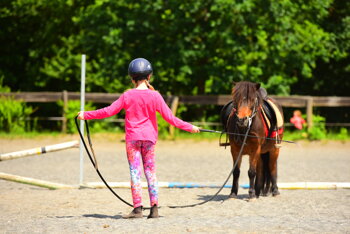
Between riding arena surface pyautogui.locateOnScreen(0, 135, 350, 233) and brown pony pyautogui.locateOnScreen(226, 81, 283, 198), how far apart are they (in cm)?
26

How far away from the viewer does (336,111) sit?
939 inches

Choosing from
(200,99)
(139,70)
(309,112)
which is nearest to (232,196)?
(139,70)

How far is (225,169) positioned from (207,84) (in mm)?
10533

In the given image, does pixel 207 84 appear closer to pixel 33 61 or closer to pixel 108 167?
pixel 33 61

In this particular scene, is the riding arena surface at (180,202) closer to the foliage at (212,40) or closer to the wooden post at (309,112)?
the wooden post at (309,112)

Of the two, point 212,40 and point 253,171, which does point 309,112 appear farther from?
point 253,171

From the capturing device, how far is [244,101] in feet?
27.4

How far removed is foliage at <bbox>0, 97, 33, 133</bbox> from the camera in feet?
66.1

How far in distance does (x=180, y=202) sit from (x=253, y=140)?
54.7 inches

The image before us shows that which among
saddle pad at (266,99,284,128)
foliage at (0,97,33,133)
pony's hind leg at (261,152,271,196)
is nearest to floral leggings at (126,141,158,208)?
pony's hind leg at (261,152,271,196)

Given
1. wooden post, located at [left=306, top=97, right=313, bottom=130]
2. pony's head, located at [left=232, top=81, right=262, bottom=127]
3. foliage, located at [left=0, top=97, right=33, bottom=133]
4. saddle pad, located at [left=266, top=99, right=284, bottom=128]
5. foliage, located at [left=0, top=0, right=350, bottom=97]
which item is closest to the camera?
pony's head, located at [left=232, top=81, right=262, bottom=127]

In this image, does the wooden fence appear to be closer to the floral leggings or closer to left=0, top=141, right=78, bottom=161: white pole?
left=0, top=141, right=78, bottom=161: white pole

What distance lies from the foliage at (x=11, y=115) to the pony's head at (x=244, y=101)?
13198mm

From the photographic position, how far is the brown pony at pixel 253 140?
27.4 ft
